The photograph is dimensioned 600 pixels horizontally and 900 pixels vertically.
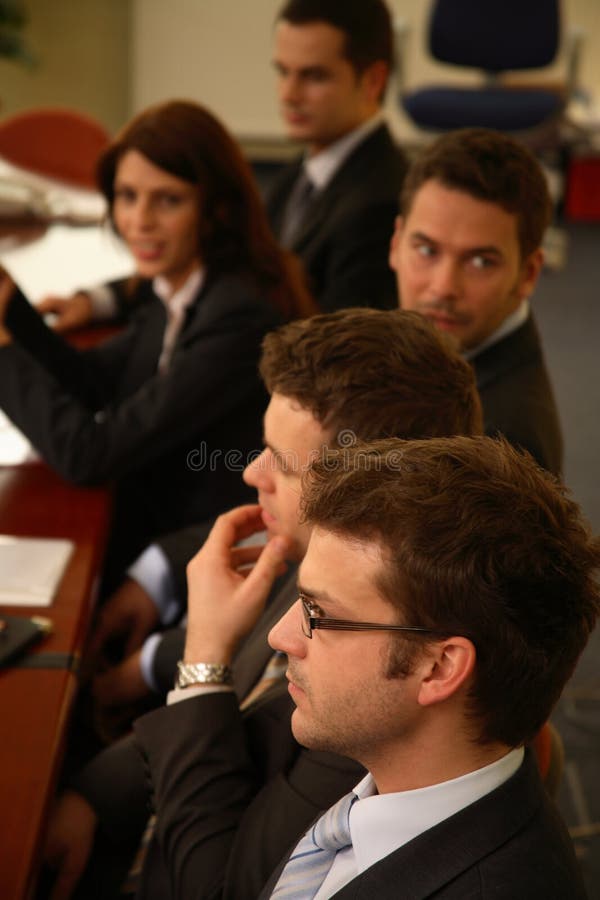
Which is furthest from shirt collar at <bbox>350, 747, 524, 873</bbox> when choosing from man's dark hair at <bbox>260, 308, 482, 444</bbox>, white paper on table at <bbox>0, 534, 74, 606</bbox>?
white paper on table at <bbox>0, 534, 74, 606</bbox>

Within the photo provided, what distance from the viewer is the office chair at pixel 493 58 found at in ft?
16.1

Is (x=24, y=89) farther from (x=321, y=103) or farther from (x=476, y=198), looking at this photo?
(x=476, y=198)

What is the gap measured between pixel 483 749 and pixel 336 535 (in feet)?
0.73

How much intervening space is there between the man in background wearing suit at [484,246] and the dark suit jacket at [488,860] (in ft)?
3.22

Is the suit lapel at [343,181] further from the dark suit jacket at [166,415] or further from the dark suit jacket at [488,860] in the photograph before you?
the dark suit jacket at [488,860]

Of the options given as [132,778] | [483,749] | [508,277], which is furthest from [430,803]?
[508,277]

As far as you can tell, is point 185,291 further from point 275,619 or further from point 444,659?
point 444,659

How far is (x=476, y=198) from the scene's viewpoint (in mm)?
1813

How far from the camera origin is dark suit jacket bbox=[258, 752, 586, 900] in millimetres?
814

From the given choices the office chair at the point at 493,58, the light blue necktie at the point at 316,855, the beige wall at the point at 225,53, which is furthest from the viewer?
the beige wall at the point at 225,53

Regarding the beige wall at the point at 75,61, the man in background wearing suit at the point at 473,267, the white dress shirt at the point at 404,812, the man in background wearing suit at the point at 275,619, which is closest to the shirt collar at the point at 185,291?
the man in background wearing suit at the point at 473,267

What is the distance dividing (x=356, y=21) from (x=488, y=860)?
2.50 meters

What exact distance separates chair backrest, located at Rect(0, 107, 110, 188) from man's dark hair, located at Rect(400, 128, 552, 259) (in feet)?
8.57

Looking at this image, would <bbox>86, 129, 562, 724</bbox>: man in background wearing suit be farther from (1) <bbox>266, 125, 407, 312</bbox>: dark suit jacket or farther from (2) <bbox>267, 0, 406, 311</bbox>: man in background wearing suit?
(2) <bbox>267, 0, 406, 311</bbox>: man in background wearing suit
